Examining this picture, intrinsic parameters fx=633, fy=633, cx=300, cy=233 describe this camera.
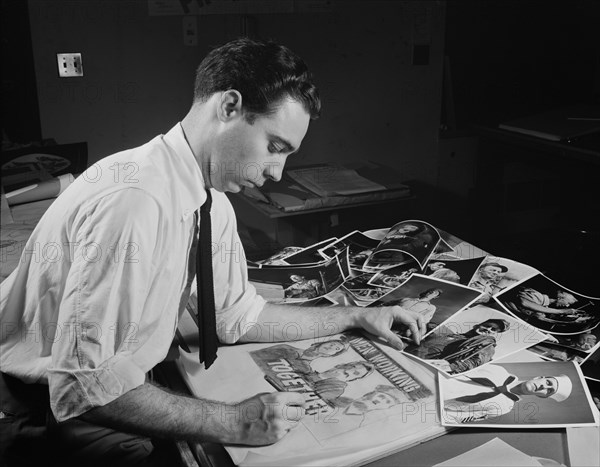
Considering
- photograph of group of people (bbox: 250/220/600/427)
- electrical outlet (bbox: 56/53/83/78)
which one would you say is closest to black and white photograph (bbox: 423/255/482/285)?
photograph of group of people (bbox: 250/220/600/427)

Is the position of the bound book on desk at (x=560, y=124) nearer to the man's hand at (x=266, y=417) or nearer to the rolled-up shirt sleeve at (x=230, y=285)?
the rolled-up shirt sleeve at (x=230, y=285)

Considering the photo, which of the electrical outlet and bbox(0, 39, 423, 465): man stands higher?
the electrical outlet

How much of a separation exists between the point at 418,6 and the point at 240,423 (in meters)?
2.48

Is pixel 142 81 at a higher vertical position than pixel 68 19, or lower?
lower

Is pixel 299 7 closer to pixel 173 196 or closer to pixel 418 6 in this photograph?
pixel 418 6

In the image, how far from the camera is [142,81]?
2.48 m

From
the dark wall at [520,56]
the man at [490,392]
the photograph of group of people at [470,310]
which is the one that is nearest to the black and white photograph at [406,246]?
the photograph of group of people at [470,310]

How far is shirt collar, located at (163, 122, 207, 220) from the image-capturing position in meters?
1.07

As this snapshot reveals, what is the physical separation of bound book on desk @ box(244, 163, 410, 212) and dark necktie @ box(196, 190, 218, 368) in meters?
0.99

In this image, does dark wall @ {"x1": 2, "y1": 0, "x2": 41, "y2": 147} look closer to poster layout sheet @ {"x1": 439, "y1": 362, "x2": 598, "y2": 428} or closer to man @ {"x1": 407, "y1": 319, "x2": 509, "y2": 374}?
man @ {"x1": 407, "y1": 319, "x2": 509, "y2": 374}

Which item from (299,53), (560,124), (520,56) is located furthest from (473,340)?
(520,56)

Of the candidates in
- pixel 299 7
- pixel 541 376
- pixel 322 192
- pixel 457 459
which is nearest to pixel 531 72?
pixel 299 7

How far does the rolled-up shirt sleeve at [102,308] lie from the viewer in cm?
89

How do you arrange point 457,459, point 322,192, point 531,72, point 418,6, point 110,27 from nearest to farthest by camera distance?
point 457,459 → point 322,192 → point 110,27 → point 418,6 → point 531,72
